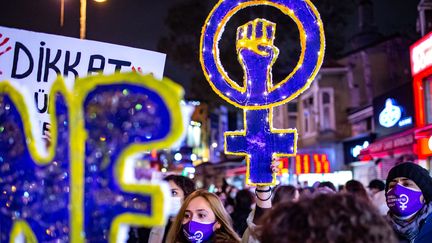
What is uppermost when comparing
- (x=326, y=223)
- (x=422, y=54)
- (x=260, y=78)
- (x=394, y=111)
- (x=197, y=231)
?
(x=422, y=54)

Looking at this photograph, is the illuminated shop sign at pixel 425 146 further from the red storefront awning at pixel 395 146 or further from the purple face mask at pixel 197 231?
the purple face mask at pixel 197 231

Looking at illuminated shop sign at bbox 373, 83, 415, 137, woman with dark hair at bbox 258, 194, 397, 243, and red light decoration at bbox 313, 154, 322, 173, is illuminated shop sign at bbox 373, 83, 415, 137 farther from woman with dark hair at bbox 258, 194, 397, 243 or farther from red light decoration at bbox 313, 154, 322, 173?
woman with dark hair at bbox 258, 194, 397, 243

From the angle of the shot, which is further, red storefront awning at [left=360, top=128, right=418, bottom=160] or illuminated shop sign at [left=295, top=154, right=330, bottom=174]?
illuminated shop sign at [left=295, top=154, right=330, bottom=174]

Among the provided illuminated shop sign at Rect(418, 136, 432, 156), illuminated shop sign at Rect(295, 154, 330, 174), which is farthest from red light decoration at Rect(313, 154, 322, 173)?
illuminated shop sign at Rect(418, 136, 432, 156)

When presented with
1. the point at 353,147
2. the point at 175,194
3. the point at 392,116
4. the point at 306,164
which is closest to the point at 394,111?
the point at 392,116

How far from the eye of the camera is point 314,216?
5.79 feet

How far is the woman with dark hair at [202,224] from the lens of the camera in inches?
145

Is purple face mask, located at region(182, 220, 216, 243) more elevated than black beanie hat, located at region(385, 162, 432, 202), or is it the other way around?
black beanie hat, located at region(385, 162, 432, 202)

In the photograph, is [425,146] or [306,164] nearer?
[425,146]

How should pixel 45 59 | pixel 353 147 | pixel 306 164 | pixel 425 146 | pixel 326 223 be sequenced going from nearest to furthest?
pixel 326 223, pixel 45 59, pixel 425 146, pixel 306 164, pixel 353 147

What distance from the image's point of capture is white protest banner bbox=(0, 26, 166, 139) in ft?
14.1

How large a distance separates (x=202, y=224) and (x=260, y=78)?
1413 mm

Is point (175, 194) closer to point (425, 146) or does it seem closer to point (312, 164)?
point (425, 146)

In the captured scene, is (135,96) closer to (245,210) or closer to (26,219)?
(26,219)
